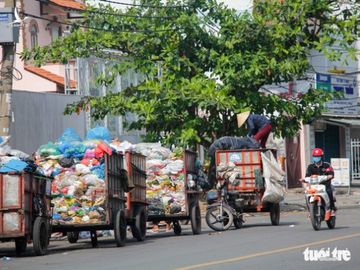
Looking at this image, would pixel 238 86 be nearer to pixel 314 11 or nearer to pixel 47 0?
pixel 314 11

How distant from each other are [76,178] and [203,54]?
11.7m

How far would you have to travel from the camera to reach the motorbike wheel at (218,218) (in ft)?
70.5

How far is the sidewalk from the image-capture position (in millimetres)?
31781

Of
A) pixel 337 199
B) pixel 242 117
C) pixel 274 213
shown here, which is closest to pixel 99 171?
pixel 274 213

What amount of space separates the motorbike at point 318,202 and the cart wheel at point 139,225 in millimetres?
3383

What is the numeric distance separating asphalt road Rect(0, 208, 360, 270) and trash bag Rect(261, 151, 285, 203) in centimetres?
70

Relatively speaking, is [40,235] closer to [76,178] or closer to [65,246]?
[76,178]

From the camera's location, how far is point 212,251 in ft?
52.9

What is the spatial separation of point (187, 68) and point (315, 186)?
32.2 ft

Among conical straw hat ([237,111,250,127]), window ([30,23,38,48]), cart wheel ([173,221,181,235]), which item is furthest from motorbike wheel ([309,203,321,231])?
window ([30,23,38,48])

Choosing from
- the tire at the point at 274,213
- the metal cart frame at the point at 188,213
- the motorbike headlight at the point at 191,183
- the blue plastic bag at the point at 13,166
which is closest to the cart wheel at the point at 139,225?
the metal cart frame at the point at 188,213

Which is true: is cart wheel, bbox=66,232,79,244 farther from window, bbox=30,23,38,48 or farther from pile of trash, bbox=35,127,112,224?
window, bbox=30,23,38,48

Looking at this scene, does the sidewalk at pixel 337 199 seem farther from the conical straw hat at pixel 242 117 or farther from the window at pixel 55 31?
the window at pixel 55 31

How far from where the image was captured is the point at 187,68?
29141 millimetres
